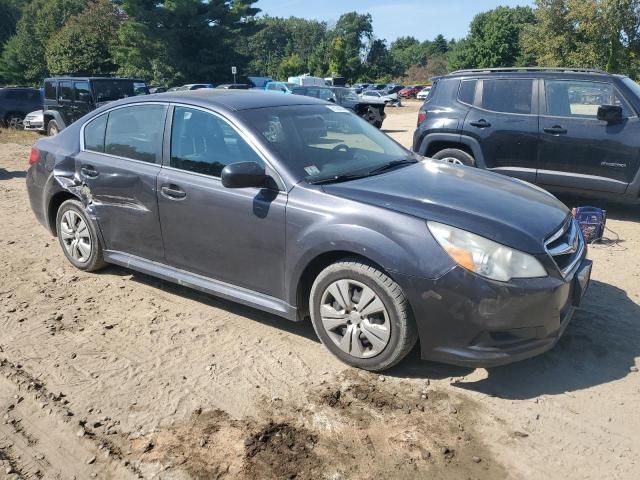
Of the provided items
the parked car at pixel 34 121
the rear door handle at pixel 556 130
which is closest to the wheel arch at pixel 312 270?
the rear door handle at pixel 556 130

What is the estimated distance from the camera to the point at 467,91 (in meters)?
7.84

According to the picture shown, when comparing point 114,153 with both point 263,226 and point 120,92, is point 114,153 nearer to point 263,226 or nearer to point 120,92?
point 263,226

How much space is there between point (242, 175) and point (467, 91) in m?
5.23

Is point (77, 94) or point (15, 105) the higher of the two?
point (77, 94)

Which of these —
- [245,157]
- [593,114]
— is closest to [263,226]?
[245,157]

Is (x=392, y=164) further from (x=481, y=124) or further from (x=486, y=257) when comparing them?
(x=481, y=124)

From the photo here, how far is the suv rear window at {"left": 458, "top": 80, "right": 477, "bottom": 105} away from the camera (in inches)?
306

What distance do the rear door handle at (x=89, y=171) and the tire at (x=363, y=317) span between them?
232 cm

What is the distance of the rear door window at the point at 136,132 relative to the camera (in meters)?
4.37

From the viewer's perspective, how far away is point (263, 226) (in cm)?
370

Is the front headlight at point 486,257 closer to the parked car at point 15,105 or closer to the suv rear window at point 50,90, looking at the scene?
the suv rear window at point 50,90

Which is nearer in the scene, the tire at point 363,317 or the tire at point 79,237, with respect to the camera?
the tire at point 363,317

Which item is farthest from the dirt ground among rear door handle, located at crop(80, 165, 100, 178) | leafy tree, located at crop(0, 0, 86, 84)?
leafy tree, located at crop(0, 0, 86, 84)

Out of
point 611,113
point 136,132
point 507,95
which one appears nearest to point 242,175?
point 136,132
